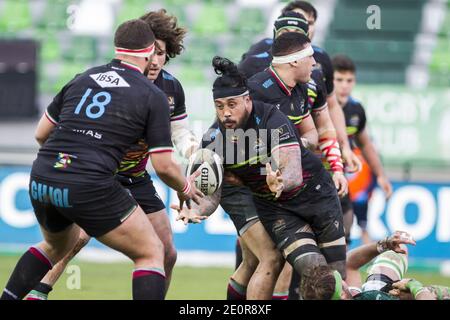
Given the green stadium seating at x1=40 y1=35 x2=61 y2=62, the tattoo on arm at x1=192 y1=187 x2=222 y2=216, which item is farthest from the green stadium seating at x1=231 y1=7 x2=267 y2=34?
the tattoo on arm at x1=192 y1=187 x2=222 y2=216

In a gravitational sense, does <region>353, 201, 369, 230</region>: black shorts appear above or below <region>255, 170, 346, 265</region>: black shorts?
below

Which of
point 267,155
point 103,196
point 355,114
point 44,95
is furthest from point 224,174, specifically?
point 44,95

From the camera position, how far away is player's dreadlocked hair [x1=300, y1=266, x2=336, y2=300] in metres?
6.21

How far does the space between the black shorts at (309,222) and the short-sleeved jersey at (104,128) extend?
1409 mm

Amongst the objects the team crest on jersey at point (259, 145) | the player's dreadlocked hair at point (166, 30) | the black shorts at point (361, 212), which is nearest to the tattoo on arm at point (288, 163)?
the team crest on jersey at point (259, 145)

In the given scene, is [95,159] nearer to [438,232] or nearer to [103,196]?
[103,196]

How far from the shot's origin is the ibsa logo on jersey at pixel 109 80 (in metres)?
6.61

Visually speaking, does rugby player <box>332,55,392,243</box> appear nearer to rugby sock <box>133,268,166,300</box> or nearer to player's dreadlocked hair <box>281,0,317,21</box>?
player's dreadlocked hair <box>281,0,317,21</box>

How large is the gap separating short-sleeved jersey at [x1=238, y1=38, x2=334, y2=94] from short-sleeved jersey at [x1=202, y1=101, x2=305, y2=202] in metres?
1.40

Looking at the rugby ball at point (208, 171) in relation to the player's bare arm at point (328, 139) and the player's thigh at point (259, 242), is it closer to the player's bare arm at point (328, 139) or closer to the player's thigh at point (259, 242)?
the player's thigh at point (259, 242)

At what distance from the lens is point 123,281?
36.8 feet

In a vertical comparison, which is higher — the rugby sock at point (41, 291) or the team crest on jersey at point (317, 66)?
the team crest on jersey at point (317, 66)

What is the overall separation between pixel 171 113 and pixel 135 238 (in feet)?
5.56

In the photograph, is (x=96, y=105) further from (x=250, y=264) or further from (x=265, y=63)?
(x=265, y=63)
